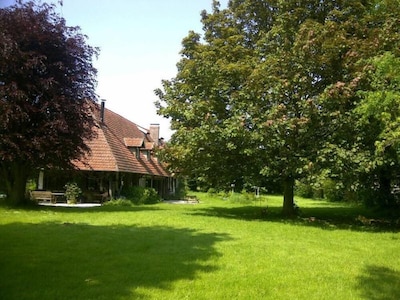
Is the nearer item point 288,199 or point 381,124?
point 381,124

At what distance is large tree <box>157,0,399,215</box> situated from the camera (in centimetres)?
1627

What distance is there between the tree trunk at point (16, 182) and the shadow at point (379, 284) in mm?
17441

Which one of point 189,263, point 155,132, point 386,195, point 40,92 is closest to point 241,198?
point 386,195

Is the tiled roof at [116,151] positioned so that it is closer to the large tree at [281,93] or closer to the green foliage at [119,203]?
the green foliage at [119,203]

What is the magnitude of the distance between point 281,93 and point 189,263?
1074cm

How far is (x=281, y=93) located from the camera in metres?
17.1

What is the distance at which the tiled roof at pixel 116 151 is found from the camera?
93.8ft

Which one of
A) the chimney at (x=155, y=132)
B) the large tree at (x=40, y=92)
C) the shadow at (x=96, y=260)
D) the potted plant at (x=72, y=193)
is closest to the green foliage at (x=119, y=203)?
the potted plant at (x=72, y=193)

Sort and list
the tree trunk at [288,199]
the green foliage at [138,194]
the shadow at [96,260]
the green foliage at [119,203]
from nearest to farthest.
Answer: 1. the shadow at [96,260]
2. the tree trunk at [288,199]
3. the green foliage at [119,203]
4. the green foliage at [138,194]

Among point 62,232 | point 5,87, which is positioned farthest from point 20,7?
point 62,232

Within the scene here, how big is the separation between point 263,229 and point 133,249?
21.2ft

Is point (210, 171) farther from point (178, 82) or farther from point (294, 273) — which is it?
point (294, 273)

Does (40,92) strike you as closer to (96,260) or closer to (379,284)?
(96,260)

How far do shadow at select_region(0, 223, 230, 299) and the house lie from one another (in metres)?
12.9
